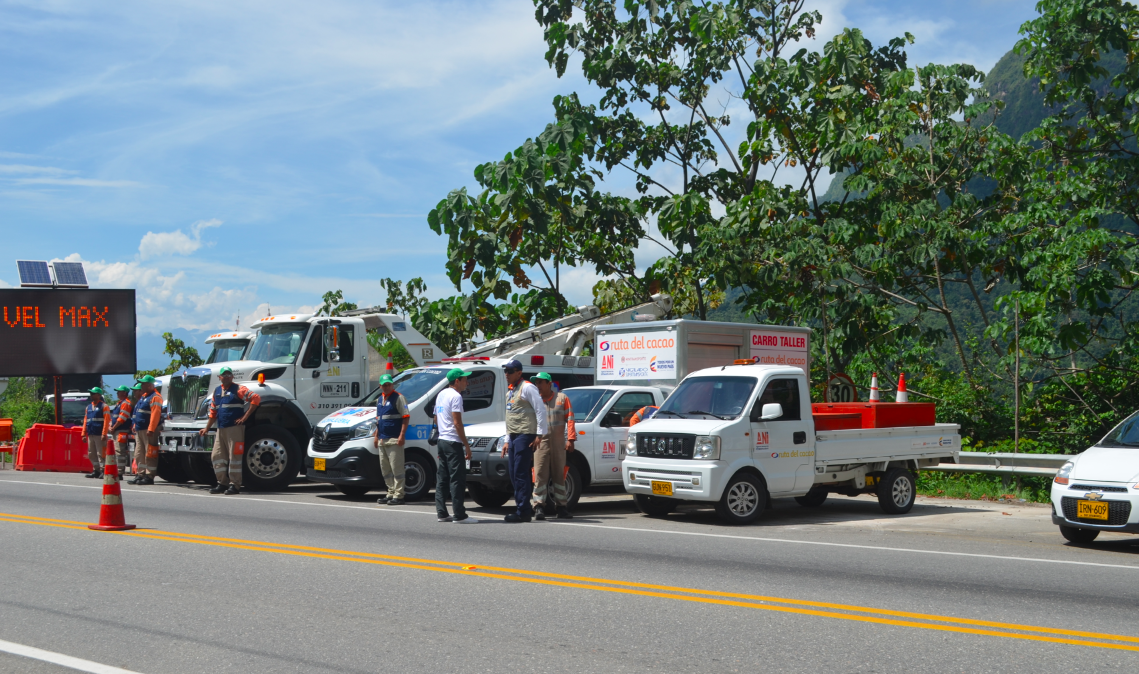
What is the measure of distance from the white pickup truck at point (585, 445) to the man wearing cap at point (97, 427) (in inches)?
354

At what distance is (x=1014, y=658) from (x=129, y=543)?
818cm

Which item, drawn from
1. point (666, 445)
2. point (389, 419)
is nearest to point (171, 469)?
point (389, 419)

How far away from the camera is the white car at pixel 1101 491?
9859 millimetres

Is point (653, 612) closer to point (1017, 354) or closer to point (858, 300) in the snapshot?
point (1017, 354)

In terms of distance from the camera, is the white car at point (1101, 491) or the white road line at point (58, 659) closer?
the white road line at point (58, 659)

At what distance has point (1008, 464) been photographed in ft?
52.9

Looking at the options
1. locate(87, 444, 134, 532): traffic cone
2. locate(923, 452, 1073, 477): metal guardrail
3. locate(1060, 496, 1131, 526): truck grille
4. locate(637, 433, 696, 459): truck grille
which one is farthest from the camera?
locate(923, 452, 1073, 477): metal guardrail

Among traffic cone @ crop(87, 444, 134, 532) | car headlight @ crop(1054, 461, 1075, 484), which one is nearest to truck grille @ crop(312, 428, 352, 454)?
traffic cone @ crop(87, 444, 134, 532)

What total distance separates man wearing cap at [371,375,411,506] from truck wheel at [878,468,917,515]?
6565mm

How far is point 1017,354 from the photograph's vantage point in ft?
53.6

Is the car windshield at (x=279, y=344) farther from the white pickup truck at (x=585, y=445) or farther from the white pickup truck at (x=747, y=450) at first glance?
the white pickup truck at (x=747, y=450)

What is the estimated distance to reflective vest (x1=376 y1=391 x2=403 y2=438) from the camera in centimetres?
1384

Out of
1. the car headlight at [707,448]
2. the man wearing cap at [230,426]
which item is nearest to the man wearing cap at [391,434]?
the man wearing cap at [230,426]

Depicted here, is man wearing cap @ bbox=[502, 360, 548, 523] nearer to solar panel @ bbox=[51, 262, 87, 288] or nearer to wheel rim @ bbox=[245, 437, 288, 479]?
wheel rim @ bbox=[245, 437, 288, 479]
